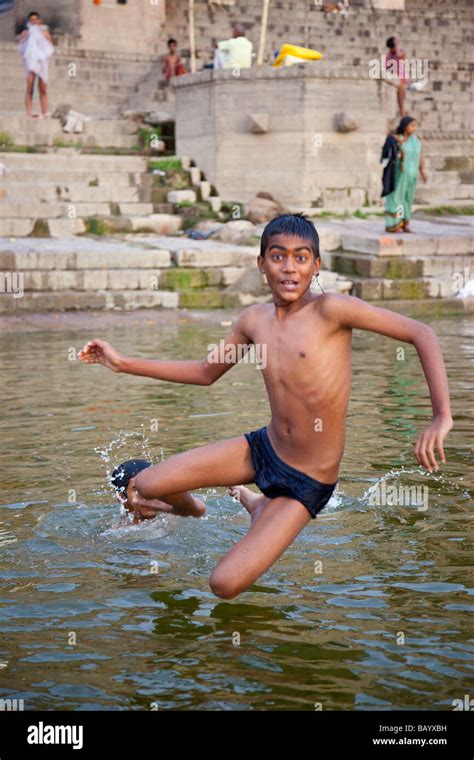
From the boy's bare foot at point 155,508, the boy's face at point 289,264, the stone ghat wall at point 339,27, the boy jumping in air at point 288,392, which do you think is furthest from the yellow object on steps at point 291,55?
the boy's face at point 289,264

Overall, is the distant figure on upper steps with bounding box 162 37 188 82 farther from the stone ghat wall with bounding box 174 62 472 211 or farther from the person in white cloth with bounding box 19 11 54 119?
the stone ghat wall with bounding box 174 62 472 211

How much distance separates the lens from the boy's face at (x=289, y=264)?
4.42m

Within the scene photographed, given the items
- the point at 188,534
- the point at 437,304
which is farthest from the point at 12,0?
the point at 188,534

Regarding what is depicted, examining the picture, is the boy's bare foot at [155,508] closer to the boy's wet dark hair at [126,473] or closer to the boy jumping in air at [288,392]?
the boy's wet dark hair at [126,473]

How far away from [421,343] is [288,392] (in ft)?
2.27

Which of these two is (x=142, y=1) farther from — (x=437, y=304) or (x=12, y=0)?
(x=437, y=304)

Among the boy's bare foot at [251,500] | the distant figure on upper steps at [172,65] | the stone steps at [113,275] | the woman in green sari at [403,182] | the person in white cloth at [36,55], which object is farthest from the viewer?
the distant figure on upper steps at [172,65]

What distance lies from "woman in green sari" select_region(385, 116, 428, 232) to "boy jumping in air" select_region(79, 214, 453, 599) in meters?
10.7

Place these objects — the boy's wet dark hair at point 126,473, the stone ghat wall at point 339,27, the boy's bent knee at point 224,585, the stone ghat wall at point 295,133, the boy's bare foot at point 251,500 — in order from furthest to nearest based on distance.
A: the stone ghat wall at point 339,27, the stone ghat wall at point 295,133, the boy's wet dark hair at point 126,473, the boy's bare foot at point 251,500, the boy's bent knee at point 224,585

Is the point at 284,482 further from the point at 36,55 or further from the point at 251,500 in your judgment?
the point at 36,55

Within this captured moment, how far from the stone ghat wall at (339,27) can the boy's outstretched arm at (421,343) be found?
781 inches

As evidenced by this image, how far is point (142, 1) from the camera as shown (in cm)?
2386

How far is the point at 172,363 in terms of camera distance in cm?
486

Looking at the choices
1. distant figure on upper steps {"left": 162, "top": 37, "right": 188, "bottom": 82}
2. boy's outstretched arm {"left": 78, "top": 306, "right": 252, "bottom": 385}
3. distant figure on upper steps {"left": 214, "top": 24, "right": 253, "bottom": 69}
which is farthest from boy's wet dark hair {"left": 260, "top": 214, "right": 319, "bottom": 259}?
distant figure on upper steps {"left": 162, "top": 37, "right": 188, "bottom": 82}
